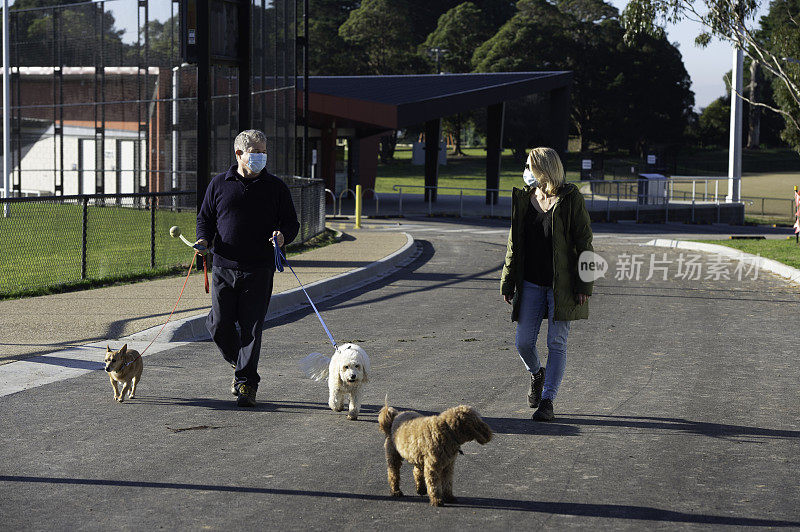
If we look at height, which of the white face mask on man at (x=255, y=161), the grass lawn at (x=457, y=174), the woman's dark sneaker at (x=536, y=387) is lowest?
the woman's dark sneaker at (x=536, y=387)

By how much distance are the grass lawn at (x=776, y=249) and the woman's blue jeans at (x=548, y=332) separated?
11.2 meters

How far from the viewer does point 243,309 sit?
7035 mm

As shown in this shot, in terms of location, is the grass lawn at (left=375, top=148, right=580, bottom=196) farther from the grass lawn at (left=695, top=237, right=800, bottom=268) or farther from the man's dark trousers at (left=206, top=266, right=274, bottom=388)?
the man's dark trousers at (left=206, top=266, right=274, bottom=388)

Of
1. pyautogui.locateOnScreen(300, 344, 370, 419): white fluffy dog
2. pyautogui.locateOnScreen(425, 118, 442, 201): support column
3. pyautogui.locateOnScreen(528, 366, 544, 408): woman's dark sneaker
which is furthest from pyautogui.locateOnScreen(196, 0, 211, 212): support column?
pyautogui.locateOnScreen(425, 118, 442, 201): support column

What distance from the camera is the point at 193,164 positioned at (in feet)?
95.6

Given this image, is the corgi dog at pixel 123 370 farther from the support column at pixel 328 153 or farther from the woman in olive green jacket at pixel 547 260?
the support column at pixel 328 153

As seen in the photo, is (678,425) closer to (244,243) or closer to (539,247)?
(539,247)

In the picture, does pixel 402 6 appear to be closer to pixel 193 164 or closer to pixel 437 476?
pixel 193 164

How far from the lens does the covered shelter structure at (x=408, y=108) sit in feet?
112

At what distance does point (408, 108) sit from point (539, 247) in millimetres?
27628

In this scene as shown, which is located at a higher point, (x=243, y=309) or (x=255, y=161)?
(x=255, y=161)

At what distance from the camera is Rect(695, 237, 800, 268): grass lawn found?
17766 millimetres

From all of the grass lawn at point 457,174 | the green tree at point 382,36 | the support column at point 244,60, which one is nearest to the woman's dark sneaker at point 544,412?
the support column at point 244,60

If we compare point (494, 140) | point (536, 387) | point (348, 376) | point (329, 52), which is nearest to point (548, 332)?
point (536, 387)
